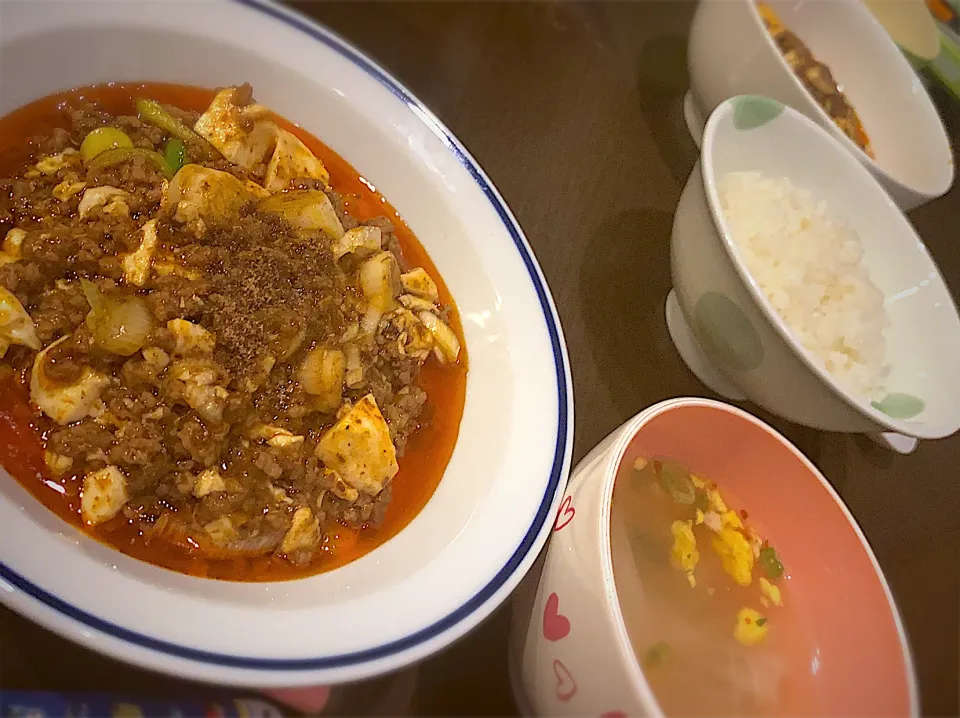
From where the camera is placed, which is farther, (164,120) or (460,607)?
(164,120)

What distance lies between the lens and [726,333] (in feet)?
4.73

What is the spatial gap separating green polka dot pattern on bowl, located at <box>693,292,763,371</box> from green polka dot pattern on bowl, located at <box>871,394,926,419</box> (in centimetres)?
32

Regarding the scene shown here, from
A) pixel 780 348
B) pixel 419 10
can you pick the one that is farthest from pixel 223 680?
pixel 419 10

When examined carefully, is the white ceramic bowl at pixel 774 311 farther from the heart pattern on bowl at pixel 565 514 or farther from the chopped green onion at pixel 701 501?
the heart pattern on bowl at pixel 565 514

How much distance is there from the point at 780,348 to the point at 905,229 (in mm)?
661

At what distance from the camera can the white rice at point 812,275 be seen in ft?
5.09

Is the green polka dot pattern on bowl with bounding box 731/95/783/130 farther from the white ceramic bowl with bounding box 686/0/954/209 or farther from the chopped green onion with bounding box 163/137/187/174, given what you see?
the chopped green onion with bounding box 163/137/187/174

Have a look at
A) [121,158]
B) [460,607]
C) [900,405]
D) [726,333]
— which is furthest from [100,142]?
[900,405]

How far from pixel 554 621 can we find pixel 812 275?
1072 mm

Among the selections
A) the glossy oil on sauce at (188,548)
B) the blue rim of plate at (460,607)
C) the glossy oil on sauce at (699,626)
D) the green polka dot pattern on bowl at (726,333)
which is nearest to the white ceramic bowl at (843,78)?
the green polka dot pattern on bowl at (726,333)

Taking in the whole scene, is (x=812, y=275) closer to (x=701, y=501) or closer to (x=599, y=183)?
(x=599, y=183)

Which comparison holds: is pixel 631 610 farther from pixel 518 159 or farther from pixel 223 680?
pixel 518 159

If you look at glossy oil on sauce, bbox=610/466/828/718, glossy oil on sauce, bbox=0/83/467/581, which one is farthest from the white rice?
glossy oil on sauce, bbox=0/83/467/581

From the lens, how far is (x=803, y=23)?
2.14 metres
